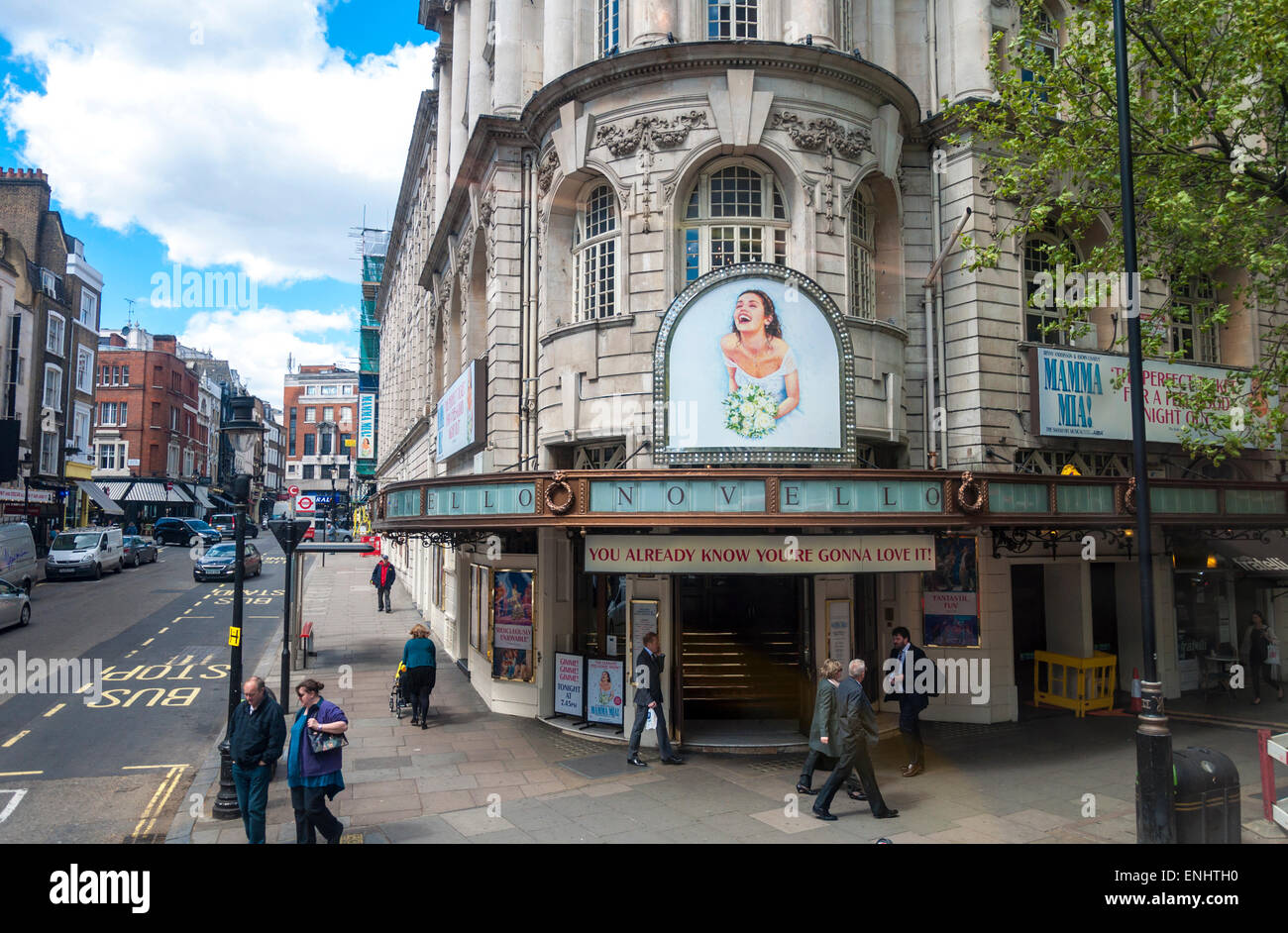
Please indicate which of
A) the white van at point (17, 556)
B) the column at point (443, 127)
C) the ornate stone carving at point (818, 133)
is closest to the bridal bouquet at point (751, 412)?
the ornate stone carving at point (818, 133)

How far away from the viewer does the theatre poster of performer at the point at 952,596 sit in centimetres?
1545

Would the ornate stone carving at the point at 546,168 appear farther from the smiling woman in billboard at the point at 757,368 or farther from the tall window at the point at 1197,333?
the tall window at the point at 1197,333

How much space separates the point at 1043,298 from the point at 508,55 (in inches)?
464

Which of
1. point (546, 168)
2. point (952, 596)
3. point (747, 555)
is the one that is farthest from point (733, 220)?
point (952, 596)

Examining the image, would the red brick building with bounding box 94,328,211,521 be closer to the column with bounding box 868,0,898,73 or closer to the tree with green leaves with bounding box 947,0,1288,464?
the column with bounding box 868,0,898,73

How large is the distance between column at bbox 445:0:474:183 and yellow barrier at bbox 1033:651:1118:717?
1885 cm

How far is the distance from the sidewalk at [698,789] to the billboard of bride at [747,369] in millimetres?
4690

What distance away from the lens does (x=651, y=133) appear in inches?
566

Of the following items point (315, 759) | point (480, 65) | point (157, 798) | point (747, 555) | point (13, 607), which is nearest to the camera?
point (315, 759)

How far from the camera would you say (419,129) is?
33.7 metres

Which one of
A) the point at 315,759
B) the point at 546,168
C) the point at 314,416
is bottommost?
the point at 315,759

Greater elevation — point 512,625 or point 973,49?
point 973,49

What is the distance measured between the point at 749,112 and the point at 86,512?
56.8 meters

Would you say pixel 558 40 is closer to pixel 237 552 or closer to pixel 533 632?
pixel 533 632
